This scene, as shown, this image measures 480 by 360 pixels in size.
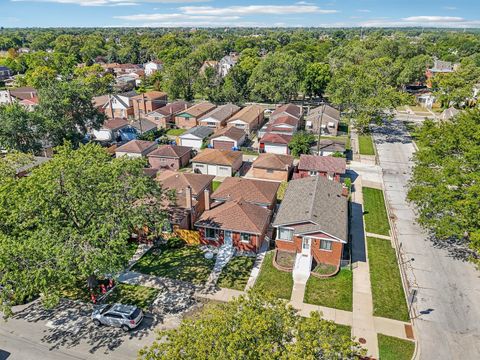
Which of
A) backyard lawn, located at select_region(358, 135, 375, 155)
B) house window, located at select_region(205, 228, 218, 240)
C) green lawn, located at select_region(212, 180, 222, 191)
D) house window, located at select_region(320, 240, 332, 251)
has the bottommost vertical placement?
green lawn, located at select_region(212, 180, 222, 191)

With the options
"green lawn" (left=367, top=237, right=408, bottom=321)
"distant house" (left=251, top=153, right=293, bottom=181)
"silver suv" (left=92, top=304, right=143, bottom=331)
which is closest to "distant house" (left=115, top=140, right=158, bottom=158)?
"distant house" (left=251, top=153, right=293, bottom=181)

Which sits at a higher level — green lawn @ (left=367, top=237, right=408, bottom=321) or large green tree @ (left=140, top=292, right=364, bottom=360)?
large green tree @ (left=140, top=292, right=364, bottom=360)

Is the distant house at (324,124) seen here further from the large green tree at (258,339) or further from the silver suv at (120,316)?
the large green tree at (258,339)

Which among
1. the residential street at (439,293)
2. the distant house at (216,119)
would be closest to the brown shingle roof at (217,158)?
the distant house at (216,119)

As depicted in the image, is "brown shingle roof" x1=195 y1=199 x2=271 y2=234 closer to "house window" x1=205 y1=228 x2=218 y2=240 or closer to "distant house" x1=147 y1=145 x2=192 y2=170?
"house window" x1=205 y1=228 x2=218 y2=240

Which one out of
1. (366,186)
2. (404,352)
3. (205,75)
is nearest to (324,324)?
(404,352)

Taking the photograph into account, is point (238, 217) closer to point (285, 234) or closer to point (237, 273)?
point (285, 234)

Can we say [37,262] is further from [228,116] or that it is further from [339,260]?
[228,116]
